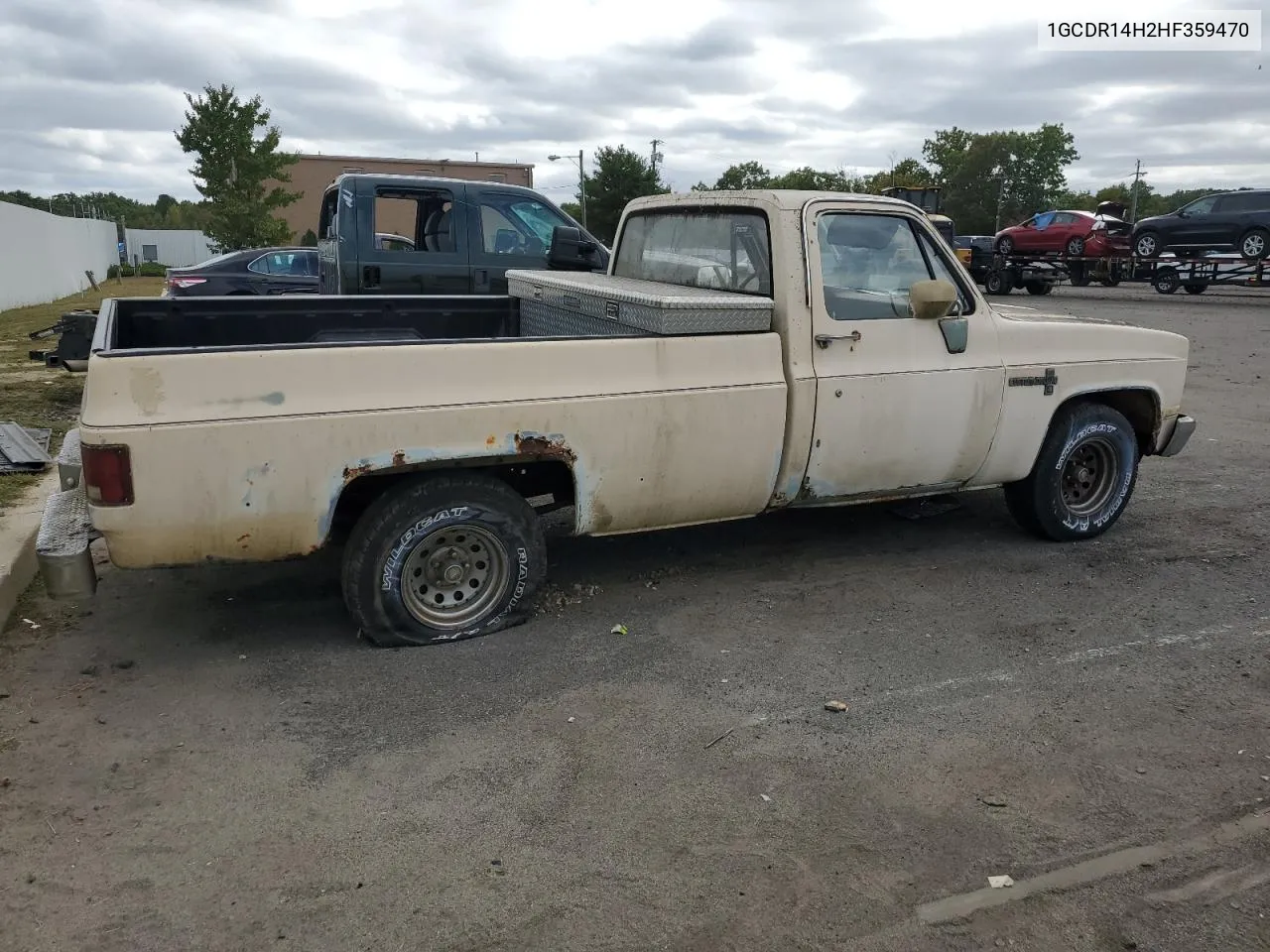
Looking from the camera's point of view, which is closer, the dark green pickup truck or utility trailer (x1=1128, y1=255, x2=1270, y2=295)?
the dark green pickup truck

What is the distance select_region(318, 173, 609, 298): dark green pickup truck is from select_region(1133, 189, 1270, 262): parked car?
18.3 meters

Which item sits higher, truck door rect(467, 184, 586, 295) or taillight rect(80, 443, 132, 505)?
truck door rect(467, 184, 586, 295)

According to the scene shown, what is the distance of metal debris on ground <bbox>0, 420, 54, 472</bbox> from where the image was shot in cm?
676

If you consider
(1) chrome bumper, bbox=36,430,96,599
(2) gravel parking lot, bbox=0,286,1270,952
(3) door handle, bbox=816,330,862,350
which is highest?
(3) door handle, bbox=816,330,862,350

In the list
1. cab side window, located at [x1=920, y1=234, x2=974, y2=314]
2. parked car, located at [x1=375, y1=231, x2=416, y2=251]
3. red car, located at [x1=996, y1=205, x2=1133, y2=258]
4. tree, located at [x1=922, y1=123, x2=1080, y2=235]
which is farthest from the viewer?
tree, located at [x1=922, y1=123, x2=1080, y2=235]

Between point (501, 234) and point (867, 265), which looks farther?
point (501, 234)

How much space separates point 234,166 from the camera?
3056 cm

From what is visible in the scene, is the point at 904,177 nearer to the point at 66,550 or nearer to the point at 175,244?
the point at 175,244

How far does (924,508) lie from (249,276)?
9934mm

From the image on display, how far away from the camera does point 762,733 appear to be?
360cm

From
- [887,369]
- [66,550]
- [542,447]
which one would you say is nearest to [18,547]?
[66,550]

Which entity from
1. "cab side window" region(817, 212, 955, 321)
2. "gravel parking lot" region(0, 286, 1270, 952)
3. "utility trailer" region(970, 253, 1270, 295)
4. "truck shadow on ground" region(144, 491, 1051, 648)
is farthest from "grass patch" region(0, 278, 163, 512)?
"utility trailer" region(970, 253, 1270, 295)

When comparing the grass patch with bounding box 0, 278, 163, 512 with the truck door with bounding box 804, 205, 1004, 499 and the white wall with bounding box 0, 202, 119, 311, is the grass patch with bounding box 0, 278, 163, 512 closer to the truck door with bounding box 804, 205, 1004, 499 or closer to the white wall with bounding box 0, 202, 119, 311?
the truck door with bounding box 804, 205, 1004, 499

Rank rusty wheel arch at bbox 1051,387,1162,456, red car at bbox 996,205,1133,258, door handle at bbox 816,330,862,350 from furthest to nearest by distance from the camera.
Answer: red car at bbox 996,205,1133,258 < rusty wheel arch at bbox 1051,387,1162,456 < door handle at bbox 816,330,862,350
